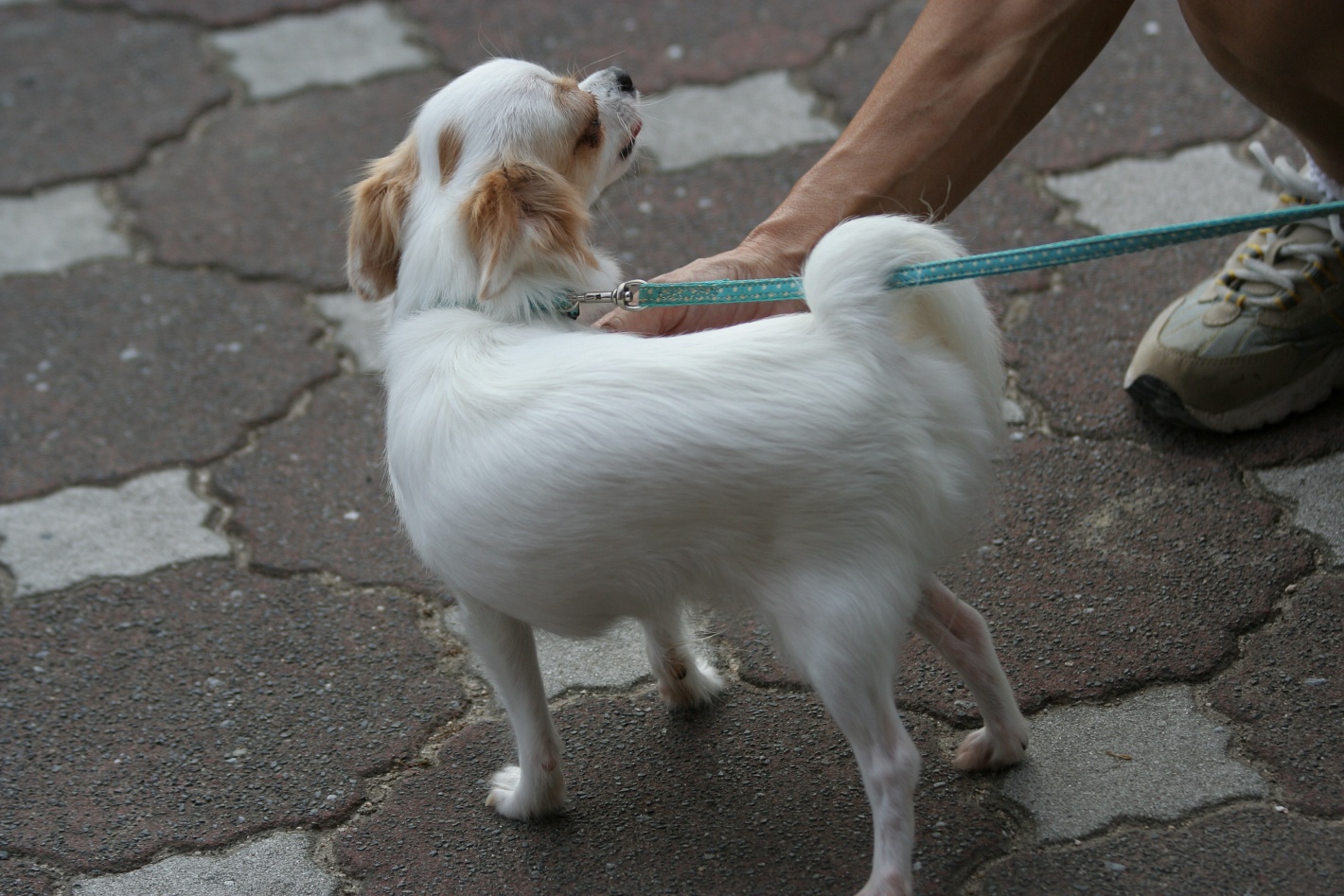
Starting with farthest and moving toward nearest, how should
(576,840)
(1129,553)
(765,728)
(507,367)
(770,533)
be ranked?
(1129,553) < (765,728) < (576,840) < (507,367) < (770,533)

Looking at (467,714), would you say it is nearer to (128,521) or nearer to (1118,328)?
(128,521)

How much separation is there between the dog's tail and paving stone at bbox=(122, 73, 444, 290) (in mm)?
2053

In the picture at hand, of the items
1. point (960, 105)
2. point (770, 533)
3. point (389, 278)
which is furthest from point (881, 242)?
point (389, 278)

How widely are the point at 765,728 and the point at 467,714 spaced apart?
1.70 ft

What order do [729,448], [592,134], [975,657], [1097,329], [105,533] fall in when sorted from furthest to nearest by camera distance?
[1097,329], [105,533], [592,134], [975,657], [729,448]

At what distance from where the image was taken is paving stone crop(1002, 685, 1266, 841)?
1816 mm

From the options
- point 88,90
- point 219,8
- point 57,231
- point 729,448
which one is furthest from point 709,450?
point 219,8

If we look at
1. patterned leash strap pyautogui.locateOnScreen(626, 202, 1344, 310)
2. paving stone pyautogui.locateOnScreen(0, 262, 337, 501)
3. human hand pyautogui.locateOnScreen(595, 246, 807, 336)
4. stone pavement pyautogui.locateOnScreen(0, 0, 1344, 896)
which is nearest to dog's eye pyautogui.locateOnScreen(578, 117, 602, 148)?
human hand pyautogui.locateOnScreen(595, 246, 807, 336)

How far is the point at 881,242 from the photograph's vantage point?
156cm

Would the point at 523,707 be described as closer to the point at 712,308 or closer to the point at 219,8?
the point at 712,308

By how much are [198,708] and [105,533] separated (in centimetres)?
62

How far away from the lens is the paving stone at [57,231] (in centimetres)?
352

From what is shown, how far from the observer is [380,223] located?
196 centimetres

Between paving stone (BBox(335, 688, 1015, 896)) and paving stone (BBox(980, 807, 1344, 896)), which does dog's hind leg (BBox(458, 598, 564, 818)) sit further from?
paving stone (BBox(980, 807, 1344, 896))
